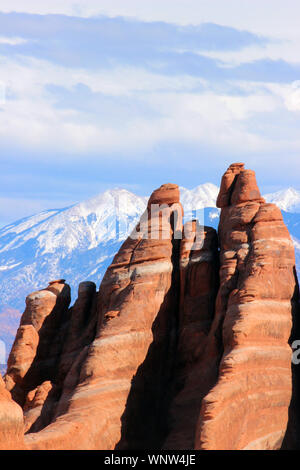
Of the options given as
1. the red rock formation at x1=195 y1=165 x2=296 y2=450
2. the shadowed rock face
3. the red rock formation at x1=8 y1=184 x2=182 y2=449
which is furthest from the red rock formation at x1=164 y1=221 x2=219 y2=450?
the red rock formation at x1=195 y1=165 x2=296 y2=450

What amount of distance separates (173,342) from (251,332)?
6856 mm

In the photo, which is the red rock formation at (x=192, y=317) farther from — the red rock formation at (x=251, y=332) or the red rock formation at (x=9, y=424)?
the red rock formation at (x=9, y=424)

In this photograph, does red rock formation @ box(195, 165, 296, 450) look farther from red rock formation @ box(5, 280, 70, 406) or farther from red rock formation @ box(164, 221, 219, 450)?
red rock formation @ box(5, 280, 70, 406)

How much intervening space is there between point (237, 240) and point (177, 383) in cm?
843

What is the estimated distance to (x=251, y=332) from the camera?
42031mm

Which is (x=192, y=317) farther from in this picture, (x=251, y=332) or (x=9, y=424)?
(x=9, y=424)

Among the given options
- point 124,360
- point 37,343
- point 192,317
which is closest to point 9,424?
point 124,360

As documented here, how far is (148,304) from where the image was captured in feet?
154

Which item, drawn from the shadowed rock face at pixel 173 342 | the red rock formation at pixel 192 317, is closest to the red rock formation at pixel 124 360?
the shadowed rock face at pixel 173 342

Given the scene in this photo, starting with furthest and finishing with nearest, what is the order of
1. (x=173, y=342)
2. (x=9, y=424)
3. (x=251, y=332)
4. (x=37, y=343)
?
(x=37, y=343) → (x=173, y=342) → (x=251, y=332) → (x=9, y=424)

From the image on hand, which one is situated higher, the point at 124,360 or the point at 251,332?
the point at 251,332

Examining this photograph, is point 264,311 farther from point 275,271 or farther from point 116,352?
point 116,352

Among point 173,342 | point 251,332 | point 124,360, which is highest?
point 251,332

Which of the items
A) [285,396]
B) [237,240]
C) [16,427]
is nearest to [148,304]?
[237,240]
